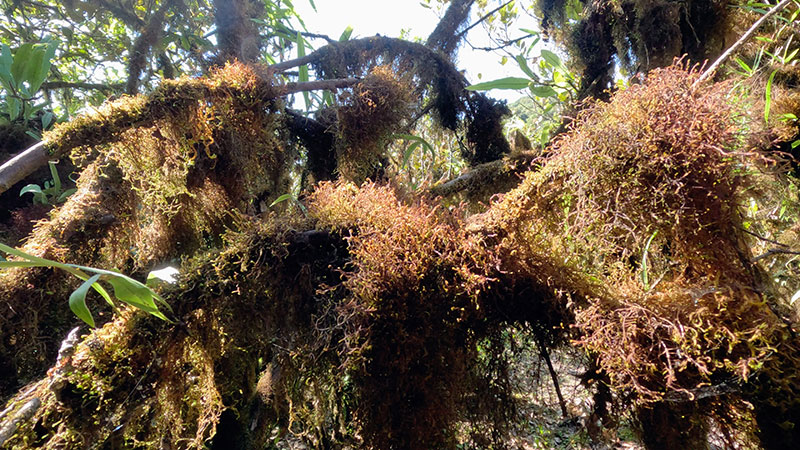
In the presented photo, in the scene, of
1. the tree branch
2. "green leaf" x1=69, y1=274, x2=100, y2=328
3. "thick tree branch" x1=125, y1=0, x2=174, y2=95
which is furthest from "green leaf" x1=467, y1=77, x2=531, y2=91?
the tree branch

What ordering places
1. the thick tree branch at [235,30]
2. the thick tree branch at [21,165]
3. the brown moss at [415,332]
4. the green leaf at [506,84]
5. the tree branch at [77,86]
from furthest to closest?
the tree branch at [77,86]
the thick tree branch at [235,30]
the green leaf at [506,84]
the thick tree branch at [21,165]
the brown moss at [415,332]

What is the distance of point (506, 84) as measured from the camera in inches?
49.6

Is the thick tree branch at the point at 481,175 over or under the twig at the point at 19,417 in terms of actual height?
over

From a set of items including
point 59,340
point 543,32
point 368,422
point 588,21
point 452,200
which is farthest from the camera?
point 543,32

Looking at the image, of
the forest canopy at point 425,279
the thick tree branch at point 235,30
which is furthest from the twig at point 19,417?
the thick tree branch at point 235,30

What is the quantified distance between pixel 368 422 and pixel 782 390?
86 centimetres

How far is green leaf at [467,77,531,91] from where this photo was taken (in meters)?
1.25

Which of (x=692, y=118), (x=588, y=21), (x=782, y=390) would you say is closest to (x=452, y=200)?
(x=588, y=21)

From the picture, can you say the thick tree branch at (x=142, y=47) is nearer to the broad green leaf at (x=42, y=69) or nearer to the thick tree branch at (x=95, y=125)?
the broad green leaf at (x=42, y=69)

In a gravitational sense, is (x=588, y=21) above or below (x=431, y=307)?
above

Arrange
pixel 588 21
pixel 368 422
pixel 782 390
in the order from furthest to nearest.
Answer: pixel 588 21
pixel 368 422
pixel 782 390

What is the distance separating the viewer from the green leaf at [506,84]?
1.25 m

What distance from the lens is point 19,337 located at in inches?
42.6

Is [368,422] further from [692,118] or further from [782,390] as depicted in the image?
[692,118]
